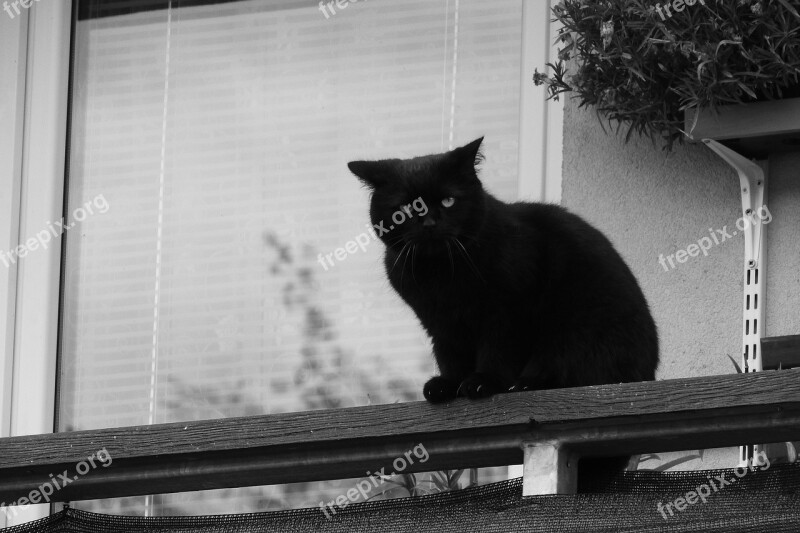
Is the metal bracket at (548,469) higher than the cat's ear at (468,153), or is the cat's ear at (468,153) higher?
the cat's ear at (468,153)

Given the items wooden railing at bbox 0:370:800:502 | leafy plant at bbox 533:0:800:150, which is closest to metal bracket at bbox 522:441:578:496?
wooden railing at bbox 0:370:800:502

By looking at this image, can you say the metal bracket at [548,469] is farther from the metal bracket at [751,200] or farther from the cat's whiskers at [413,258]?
the metal bracket at [751,200]

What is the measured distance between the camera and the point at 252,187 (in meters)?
4.01

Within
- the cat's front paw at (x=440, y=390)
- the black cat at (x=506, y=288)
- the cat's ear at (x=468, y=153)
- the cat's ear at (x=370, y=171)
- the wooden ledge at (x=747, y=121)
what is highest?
the wooden ledge at (x=747, y=121)

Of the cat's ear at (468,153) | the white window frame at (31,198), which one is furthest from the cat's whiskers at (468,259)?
the white window frame at (31,198)

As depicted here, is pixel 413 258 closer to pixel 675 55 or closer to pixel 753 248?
pixel 675 55

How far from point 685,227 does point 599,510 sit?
1637 mm

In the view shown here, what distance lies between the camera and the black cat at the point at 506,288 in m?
2.50

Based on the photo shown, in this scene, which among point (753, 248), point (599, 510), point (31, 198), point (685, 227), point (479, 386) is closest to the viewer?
point (599, 510)

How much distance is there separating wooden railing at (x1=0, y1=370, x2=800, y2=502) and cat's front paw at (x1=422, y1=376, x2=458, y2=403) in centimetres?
6

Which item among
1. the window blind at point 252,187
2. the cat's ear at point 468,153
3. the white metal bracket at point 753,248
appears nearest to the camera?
the cat's ear at point 468,153

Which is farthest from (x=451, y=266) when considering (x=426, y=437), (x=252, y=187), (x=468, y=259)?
(x=252, y=187)

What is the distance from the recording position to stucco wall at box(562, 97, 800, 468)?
3264 millimetres

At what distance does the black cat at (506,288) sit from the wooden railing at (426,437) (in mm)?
311
